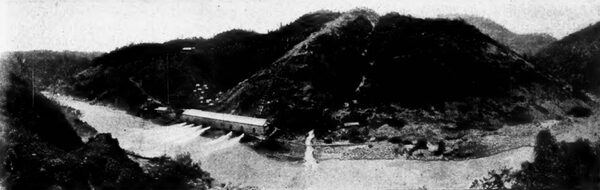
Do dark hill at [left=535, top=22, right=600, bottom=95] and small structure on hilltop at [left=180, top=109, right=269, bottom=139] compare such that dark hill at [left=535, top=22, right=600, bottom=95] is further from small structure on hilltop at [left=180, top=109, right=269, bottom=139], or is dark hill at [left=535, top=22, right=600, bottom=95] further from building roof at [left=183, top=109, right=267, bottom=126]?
small structure on hilltop at [left=180, top=109, right=269, bottom=139]

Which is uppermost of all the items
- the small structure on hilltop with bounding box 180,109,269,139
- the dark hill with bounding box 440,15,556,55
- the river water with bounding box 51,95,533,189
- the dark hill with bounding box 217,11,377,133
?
the dark hill with bounding box 440,15,556,55

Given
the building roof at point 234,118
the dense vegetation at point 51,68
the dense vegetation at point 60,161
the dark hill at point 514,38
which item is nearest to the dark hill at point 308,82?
the building roof at point 234,118

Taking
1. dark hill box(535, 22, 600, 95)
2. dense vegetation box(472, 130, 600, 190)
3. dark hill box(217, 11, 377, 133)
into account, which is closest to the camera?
dense vegetation box(472, 130, 600, 190)

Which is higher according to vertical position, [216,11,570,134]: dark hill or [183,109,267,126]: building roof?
[216,11,570,134]: dark hill

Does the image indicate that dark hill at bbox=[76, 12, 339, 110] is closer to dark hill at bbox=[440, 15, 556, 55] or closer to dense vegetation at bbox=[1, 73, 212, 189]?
dense vegetation at bbox=[1, 73, 212, 189]

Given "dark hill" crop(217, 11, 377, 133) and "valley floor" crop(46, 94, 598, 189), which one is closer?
"valley floor" crop(46, 94, 598, 189)

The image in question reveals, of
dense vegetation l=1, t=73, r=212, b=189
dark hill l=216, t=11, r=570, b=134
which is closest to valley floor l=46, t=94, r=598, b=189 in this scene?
dense vegetation l=1, t=73, r=212, b=189

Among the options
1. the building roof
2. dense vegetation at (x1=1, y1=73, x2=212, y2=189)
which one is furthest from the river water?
dense vegetation at (x1=1, y1=73, x2=212, y2=189)

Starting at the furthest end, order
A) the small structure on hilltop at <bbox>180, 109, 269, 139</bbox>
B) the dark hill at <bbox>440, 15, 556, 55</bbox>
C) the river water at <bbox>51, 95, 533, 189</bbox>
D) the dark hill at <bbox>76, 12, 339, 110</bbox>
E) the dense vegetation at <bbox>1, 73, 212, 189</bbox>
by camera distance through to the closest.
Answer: the dark hill at <bbox>440, 15, 556, 55</bbox> → the dark hill at <bbox>76, 12, 339, 110</bbox> → the small structure on hilltop at <bbox>180, 109, 269, 139</bbox> → the river water at <bbox>51, 95, 533, 189</bbox> → the dense vegetation at <bbox>1, 73, 212, 189</bbox>

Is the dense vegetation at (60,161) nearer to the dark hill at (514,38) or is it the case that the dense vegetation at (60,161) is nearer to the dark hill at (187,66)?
the dark hill at (187,66)
